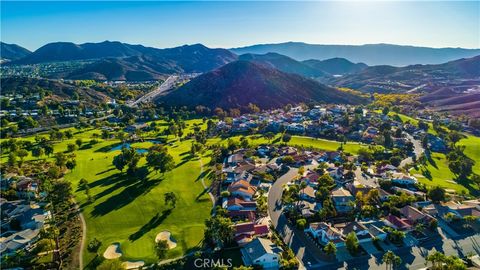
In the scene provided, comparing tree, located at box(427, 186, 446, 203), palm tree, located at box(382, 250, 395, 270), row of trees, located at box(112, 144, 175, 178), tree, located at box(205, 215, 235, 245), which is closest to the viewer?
palm tree, located at box(382, 250, 395, 270)

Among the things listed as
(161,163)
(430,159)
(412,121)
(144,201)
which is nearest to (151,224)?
(144,201)

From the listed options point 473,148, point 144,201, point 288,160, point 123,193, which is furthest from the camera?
point 473,148

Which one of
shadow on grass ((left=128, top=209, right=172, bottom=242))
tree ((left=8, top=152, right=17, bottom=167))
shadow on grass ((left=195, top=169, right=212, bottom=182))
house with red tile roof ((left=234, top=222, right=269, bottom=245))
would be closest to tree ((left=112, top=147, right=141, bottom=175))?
shadow on grass ((left=195, top=169, right=212, bottom=182))

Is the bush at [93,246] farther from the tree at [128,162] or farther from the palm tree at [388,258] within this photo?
the palm tree at [388,258]

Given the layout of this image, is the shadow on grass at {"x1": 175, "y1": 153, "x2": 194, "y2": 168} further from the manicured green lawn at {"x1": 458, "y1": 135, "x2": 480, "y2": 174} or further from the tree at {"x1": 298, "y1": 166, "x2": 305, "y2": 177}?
the manicured green lawn at {"x1": 458, "y1": 135, "x2": 480, "y2": 174}

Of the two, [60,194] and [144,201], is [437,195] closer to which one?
[144,201]

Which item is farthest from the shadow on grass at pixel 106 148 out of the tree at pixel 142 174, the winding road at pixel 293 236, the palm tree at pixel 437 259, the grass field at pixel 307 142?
the palm tree at pixel 437 259
